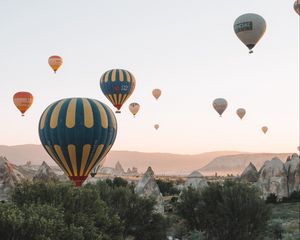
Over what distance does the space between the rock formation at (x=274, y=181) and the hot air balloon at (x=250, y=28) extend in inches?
606

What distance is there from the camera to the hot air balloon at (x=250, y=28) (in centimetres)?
4406

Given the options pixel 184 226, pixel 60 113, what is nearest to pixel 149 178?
pixel 184 226

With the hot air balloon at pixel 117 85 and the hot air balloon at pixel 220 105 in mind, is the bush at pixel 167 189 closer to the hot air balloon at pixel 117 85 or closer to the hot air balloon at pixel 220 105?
the hot air balloon at pixel 220 105

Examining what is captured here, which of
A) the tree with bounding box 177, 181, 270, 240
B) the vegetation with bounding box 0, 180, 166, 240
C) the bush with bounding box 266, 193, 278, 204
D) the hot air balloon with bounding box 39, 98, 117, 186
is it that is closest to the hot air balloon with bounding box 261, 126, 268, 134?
the bush with bounding box 266, 193, 278, 204

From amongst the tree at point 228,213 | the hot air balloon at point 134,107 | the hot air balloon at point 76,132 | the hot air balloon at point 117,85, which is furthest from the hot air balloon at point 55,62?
the tree at point 228,213

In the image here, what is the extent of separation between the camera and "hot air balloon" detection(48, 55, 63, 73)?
62.6m

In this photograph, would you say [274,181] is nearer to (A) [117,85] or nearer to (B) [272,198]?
(B) [272,198]

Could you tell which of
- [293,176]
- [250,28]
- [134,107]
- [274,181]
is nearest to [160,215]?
[250,28]

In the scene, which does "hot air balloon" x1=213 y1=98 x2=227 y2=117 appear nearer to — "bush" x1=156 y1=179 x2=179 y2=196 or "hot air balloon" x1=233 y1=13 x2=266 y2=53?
"bush" x1=156 y1=179 x2=179 y2=196

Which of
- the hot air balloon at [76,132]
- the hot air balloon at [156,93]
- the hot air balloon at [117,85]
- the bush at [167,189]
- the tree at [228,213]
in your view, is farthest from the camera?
the hot air balloon at [156,93]

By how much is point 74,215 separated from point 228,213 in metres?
13.1

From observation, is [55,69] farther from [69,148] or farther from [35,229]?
[35,229]

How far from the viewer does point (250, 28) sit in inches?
1736

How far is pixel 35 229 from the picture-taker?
48.8 feet
